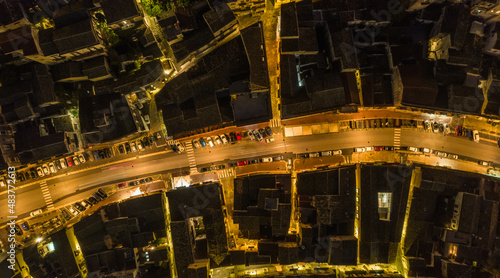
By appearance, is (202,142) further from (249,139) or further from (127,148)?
(127,148)

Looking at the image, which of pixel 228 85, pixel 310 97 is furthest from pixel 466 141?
pixel 228 85

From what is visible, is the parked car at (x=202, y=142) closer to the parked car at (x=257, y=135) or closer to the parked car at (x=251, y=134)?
the parked car at (x=251, y=134)

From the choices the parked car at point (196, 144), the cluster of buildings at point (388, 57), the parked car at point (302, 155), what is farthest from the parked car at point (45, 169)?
the parked car at point (302, 155)

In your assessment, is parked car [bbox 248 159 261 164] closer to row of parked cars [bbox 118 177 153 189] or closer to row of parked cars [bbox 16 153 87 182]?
row of parked cars [bbox 118 177 153 189]

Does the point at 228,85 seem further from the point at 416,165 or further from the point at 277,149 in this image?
the point at 416,165

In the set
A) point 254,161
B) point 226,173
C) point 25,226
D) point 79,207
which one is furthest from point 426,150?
point 25,226

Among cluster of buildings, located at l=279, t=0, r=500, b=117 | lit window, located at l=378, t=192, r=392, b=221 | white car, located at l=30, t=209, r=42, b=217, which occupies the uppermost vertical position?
cluster of buildings, located at l=279, t=0, r=500, b=117

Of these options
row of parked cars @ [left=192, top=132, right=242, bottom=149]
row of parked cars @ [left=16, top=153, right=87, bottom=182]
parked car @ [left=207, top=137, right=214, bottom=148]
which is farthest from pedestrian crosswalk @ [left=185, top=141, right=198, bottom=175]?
row of parked cars @ [left=16, top=153, right=87, bottom=182]
